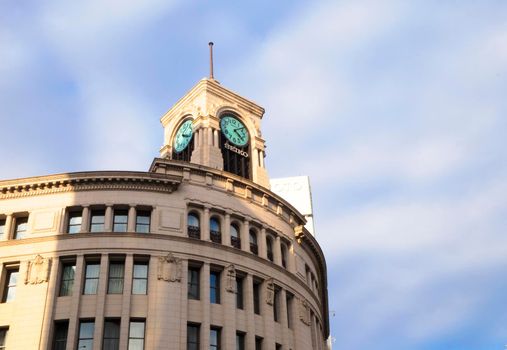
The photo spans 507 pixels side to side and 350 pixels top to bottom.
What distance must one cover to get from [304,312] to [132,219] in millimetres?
15013

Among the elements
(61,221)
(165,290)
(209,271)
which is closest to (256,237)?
(209,271)

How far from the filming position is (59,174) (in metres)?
42.1

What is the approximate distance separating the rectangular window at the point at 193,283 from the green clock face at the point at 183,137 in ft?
87.1

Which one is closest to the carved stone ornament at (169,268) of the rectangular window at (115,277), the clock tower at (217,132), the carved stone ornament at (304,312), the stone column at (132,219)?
the rectangular window at (115,277)

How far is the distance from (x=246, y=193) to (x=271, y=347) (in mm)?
11188

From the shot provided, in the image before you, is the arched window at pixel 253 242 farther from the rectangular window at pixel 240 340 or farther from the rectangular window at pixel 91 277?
the rectangular window at pixel 91 277

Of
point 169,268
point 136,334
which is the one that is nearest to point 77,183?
point 169,268

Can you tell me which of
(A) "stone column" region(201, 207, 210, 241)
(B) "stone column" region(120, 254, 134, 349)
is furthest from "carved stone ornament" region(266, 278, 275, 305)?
(B) "stone column" region(120, 254, 134, 349)

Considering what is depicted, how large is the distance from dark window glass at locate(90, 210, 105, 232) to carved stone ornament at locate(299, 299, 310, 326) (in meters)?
15.8

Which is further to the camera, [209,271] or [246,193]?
[246,193]

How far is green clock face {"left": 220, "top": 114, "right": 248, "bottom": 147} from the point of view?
65.2 meters

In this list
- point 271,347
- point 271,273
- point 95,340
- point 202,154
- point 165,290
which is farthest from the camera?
point 202,154

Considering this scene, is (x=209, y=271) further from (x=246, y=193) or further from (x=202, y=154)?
(x=202, y=154)

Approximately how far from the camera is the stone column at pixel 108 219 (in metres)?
40.4
